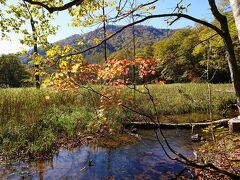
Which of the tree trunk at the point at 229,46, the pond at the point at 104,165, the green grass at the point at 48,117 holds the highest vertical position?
the tree trunk at the point at 229,46

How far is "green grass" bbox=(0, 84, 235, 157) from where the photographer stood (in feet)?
19.4

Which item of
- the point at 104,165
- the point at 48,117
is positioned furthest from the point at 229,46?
the point at 48,117

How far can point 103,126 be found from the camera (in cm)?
770

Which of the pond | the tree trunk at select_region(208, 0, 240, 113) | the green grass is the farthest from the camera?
the green grass

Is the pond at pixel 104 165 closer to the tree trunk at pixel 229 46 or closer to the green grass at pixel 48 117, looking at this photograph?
the green grass at pixel 48 117

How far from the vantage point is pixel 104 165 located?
5211mm

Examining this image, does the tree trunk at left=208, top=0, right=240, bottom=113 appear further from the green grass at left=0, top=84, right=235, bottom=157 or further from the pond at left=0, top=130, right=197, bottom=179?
the green grass at left=0, top=84, right=235, bottom=157

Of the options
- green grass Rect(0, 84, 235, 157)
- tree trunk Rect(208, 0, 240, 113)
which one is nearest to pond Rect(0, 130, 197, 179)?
green grass Rect(0, 84, 235, 157)

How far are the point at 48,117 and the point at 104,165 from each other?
298cm

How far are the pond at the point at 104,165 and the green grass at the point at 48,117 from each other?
0.58 metres

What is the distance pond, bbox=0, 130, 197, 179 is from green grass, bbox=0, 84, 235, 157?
58cm

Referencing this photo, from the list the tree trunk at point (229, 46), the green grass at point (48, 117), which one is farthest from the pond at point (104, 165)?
the tree trunk at point (229, 46)

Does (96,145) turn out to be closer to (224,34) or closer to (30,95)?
(30,95)

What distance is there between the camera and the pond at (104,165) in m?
4.69
